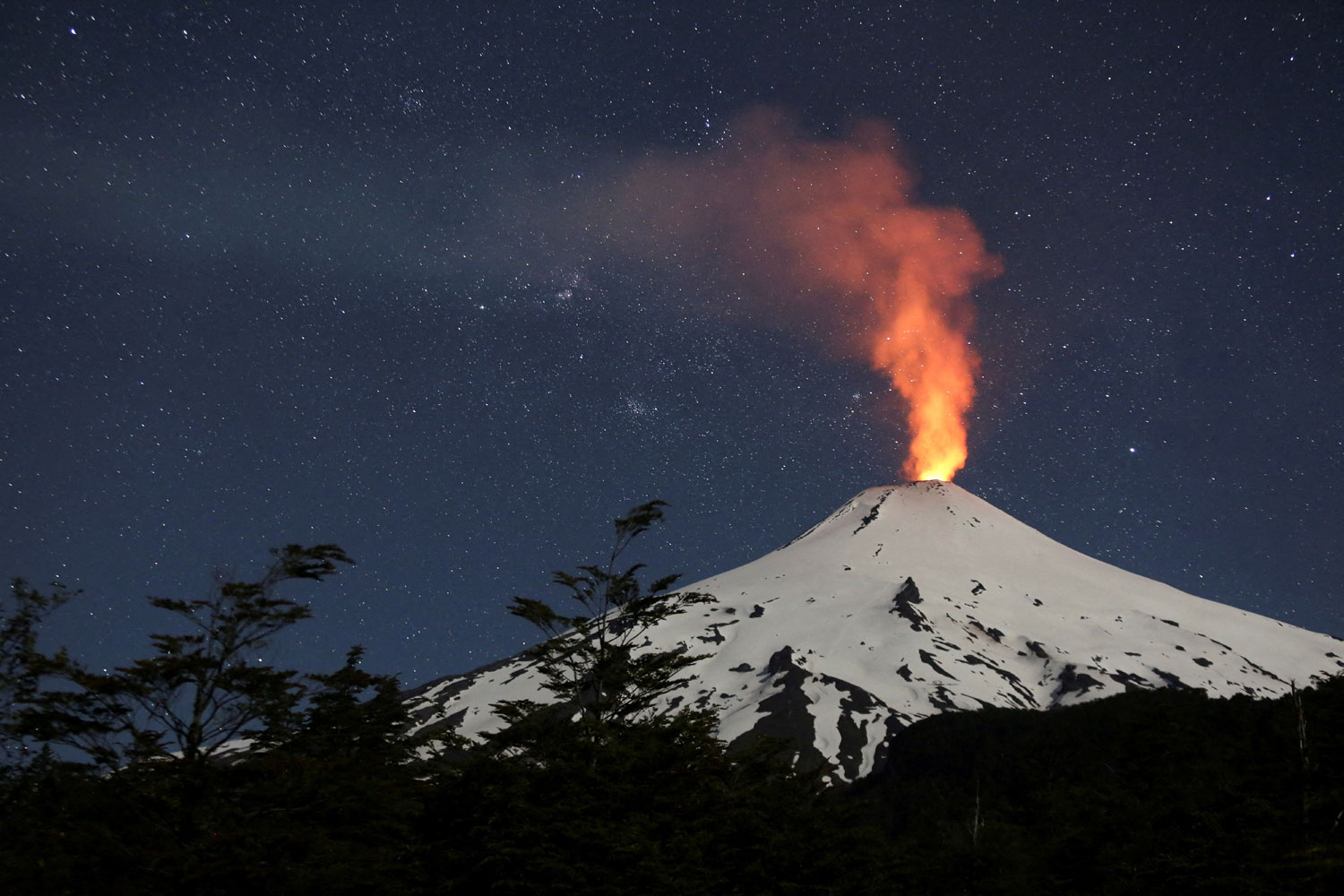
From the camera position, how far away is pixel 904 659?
151 meters

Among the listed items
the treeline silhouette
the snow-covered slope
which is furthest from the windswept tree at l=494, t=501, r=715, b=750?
the snow-covered slope

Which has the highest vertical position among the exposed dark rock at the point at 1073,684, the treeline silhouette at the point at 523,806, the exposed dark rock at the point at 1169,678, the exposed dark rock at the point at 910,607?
the exposed dark rock at the point at 910,607

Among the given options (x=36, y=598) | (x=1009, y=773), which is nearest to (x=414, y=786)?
(x=36, y=598)

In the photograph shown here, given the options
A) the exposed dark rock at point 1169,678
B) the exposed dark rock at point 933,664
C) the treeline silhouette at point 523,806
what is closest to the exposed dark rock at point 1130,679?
the exposed dark rock at point 1169,678

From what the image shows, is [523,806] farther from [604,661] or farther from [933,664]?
[933,664]

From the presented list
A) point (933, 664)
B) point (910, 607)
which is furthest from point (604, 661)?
point (910, 607)

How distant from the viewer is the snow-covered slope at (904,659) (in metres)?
130

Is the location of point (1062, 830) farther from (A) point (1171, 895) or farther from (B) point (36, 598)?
(B) point (36, 598)

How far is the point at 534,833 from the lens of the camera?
1883 cm

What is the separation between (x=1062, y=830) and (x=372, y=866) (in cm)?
3611

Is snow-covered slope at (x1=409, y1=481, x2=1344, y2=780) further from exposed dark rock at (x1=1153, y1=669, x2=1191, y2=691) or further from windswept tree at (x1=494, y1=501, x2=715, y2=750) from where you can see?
windswept tree at (x1=494, y1=501, x2=715, y2=750)

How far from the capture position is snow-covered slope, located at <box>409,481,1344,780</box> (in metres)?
130

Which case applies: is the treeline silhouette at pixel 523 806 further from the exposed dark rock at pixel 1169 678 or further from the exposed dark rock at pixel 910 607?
the exposed dark rock at pixel 910 607

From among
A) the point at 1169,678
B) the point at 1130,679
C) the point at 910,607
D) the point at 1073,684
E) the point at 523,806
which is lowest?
the point at 523,806
